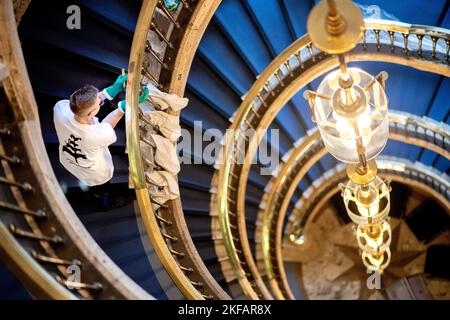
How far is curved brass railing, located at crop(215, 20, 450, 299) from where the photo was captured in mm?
5539

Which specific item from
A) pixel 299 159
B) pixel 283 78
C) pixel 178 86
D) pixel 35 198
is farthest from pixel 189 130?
pixel 299 159

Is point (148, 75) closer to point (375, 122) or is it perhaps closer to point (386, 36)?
point (375, 122)

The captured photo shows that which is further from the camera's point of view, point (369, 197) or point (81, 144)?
point (369, 197)

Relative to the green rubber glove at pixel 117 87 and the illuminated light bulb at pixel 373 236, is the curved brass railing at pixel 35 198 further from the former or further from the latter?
the illuminated light bulb at pixel 373 236

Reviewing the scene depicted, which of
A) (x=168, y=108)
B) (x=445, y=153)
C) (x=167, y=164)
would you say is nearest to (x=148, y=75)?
(x=168, y=108)

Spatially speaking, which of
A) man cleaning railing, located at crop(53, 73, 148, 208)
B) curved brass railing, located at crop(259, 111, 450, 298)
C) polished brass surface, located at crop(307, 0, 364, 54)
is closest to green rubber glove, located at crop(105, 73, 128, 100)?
man cleaning railing, located at crop(53, 73, 148, 208)

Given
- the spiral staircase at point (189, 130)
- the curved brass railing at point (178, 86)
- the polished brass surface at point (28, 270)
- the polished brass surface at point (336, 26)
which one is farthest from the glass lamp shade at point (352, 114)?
the polished brass surface at point (28, 270)

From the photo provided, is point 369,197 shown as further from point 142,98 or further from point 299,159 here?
point 299,159

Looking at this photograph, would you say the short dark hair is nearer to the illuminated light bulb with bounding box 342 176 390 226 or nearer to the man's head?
the man's head

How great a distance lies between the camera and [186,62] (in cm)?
471

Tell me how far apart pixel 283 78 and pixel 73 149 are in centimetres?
355

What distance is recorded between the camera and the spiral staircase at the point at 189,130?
316 centimetres

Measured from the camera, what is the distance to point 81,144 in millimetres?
3689

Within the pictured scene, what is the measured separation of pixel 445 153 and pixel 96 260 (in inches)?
241
